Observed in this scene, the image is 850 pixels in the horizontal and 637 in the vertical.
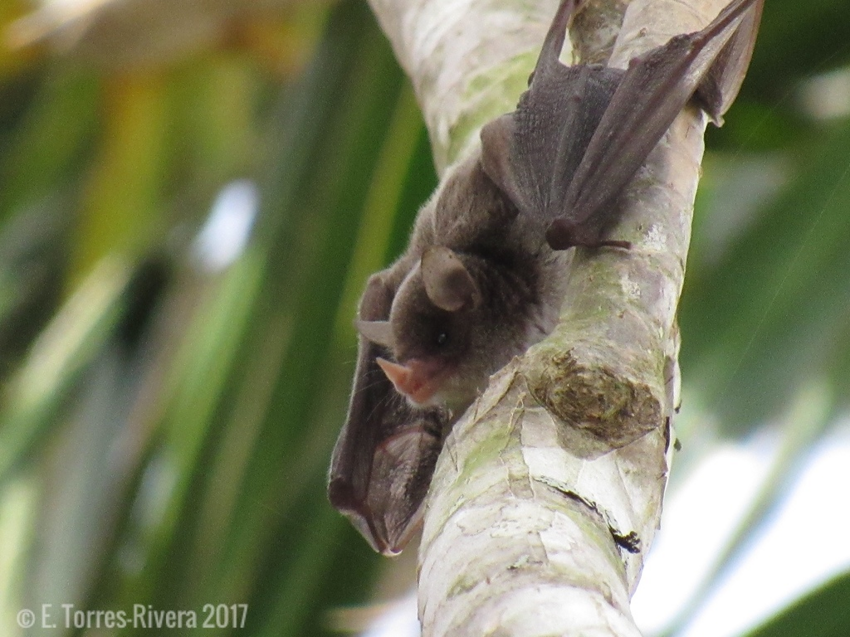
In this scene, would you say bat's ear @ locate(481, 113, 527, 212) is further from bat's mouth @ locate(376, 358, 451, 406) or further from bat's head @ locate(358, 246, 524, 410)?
bat's mouth @ locate(376, 358, 451, 406)

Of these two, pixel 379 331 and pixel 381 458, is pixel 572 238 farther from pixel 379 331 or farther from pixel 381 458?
pixel 381 458

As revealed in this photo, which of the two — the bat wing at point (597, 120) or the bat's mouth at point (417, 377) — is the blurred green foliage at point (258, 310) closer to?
the bat's mouth at point (417, 377)

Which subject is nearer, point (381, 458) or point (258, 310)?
point (381, 458)

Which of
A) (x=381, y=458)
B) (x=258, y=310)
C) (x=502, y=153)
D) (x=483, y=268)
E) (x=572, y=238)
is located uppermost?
(x=572, y=238)

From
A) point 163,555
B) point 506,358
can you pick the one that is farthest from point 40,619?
point 506,358

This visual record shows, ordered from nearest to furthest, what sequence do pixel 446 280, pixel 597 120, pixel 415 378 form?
pixel 597 120, pixel 446 280, pixel 415 378

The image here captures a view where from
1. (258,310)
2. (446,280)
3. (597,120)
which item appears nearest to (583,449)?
(597,120)

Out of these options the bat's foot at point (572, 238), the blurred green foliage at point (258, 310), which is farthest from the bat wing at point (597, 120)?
the blurred green foliage at point (258, 310)
